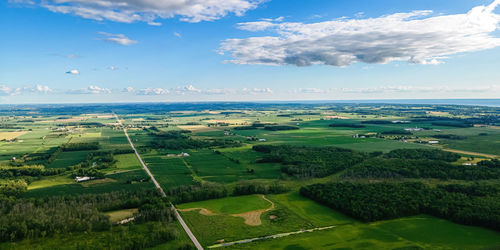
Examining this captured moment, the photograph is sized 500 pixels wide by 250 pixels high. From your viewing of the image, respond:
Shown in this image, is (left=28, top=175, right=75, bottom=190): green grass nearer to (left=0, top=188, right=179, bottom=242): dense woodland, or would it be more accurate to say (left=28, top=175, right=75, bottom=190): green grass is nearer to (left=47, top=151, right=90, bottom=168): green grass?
(left=0, top=188, right=179, bottom=242): dense woodland

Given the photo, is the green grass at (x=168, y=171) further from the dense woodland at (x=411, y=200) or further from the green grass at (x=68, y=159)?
the dense woodland at (x=411, y=200)

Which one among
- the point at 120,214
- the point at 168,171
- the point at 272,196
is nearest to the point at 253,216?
the point at 272,196

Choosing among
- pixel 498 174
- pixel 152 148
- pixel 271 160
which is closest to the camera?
pixel 498 174

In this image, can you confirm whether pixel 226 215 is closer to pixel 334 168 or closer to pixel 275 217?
pixel 275 217

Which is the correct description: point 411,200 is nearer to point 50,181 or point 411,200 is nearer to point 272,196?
point 272,196

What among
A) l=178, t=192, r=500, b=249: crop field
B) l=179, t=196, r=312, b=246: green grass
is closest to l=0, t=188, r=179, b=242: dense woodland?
l=179, t=196, r=312, b=246: green grass

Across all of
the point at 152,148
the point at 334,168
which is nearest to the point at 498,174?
the point at 334,168

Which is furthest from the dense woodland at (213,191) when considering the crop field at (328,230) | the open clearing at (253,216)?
the open clearing at (253,216)

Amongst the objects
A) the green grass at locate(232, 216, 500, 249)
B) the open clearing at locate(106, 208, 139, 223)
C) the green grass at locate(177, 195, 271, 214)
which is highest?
the open clearing at locate(106, 208, 139, 223)

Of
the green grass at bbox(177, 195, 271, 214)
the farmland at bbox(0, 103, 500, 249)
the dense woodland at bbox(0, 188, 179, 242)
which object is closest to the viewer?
the farmland at bbox(0, 103, 500, 249)
